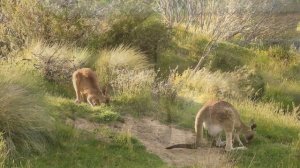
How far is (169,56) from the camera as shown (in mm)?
17109

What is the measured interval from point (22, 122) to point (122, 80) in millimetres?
3810

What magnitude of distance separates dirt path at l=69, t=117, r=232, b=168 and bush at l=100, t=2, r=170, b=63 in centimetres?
520

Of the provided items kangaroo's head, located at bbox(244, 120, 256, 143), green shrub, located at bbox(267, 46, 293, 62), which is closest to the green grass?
kangaroo's head, located at bbox(244, 120, 256, 143)

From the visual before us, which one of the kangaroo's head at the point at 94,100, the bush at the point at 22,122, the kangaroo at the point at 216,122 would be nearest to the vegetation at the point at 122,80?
the bush at the point at 22,122

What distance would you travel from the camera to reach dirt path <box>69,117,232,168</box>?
8.84m

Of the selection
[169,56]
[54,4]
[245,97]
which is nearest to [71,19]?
[54,4]

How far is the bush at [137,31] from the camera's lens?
15.6m

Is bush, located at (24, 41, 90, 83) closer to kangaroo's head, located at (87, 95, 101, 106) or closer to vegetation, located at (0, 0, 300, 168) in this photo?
vegetation, located at (0, 0, 300, 168)

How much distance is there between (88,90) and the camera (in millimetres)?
10836

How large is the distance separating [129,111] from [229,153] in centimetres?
255

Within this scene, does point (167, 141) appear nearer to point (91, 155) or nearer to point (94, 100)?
point (94, 100)

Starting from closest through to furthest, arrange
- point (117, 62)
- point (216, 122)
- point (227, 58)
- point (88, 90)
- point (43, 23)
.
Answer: point (216, 122) → point (88, 90) → point (117, 62) → point (43, 23) → point (227, 58)

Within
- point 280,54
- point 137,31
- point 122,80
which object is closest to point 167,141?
point 122,80

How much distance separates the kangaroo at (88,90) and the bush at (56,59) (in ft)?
4.59
